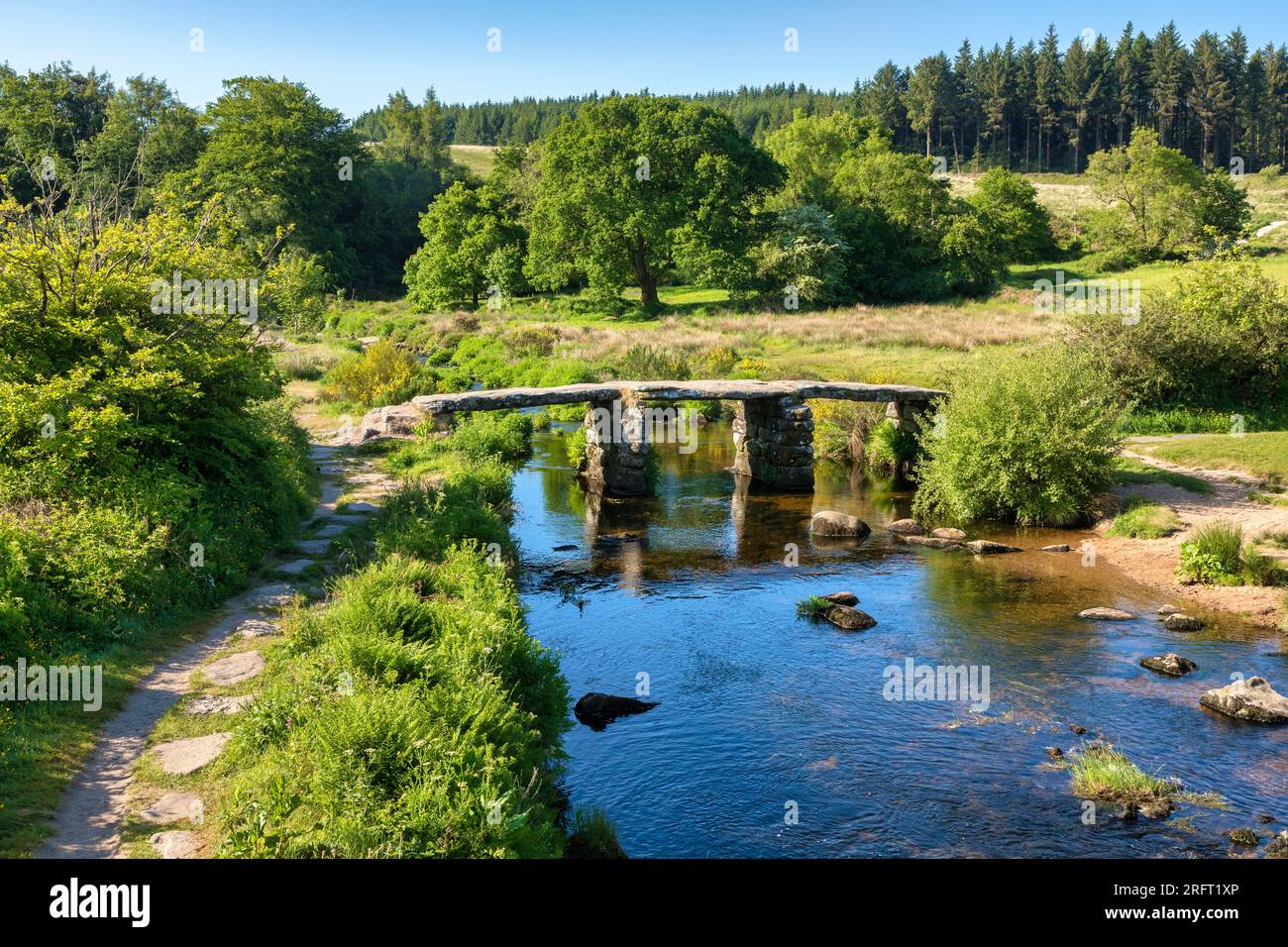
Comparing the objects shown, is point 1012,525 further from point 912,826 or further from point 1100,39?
point 1100,39

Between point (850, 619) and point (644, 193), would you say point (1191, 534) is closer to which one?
point (850, 619)

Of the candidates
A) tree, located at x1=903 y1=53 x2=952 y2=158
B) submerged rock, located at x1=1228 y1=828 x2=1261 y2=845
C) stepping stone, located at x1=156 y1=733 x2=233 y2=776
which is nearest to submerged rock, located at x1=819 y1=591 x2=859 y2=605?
submerged rock, located at x1=1228 y1=828 x2=1261 y2=845

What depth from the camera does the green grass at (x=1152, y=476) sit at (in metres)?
24.5

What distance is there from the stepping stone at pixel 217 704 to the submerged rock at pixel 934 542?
54.6ft

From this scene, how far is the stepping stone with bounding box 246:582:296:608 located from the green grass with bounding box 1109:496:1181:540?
18477 millimetres

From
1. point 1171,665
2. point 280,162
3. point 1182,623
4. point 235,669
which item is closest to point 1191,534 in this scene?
point 1182,623

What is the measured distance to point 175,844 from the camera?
7.84 metres

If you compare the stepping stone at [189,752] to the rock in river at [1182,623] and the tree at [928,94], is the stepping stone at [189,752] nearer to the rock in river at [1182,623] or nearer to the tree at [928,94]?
the rock in river at [1182,623]

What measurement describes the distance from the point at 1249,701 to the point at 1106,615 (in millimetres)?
4277

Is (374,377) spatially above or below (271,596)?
above

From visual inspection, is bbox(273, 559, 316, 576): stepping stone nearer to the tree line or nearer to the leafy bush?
the leafy bush

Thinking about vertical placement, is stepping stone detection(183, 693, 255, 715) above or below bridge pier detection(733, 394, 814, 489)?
below

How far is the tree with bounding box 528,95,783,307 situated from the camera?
2131 inches
